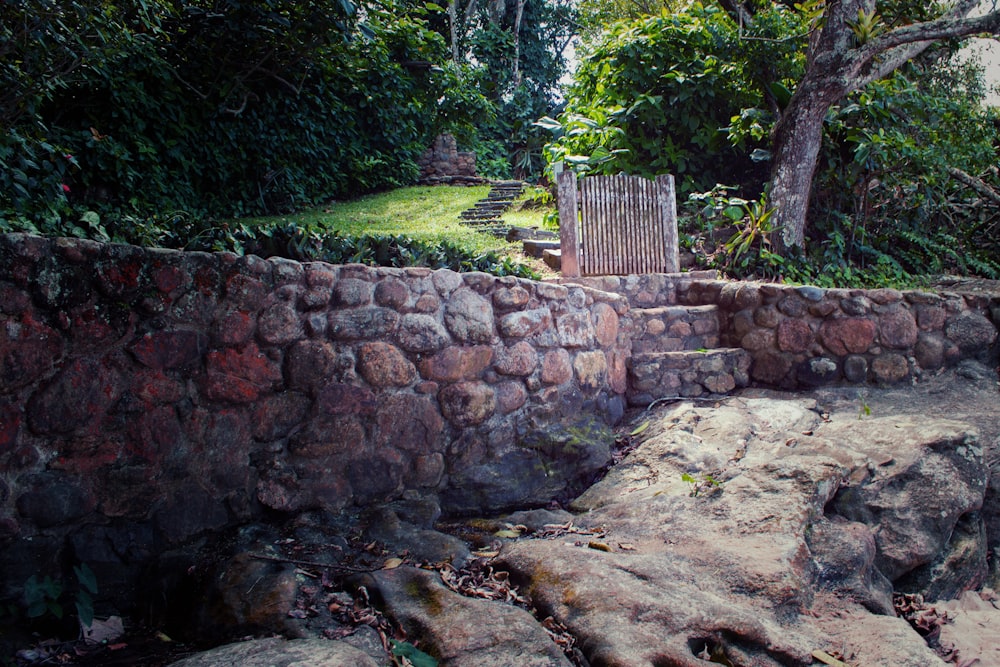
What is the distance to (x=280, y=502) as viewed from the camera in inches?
102

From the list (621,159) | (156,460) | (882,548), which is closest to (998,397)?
(882,548)

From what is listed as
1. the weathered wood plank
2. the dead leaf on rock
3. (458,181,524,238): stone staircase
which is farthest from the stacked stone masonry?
(458,181,524,238): stone staircase

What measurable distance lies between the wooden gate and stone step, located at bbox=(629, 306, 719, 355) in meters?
0.64

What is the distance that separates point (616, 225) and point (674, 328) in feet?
3.44

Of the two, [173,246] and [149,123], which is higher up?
[149,123]

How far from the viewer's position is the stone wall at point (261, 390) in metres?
2.11

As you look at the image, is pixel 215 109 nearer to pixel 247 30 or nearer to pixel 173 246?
pixel 247 30

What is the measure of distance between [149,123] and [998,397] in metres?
8.23

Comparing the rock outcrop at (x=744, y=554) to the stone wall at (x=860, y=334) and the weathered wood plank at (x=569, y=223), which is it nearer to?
the stone wall at (x=860, y=334)

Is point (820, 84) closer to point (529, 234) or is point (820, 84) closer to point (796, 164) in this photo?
point (796, 164)

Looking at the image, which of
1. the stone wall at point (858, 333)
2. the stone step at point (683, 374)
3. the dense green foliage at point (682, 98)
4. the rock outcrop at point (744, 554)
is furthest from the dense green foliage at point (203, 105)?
the stone wall at point (858, 333)

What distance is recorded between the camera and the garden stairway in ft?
13.5

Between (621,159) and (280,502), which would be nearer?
(280,502)

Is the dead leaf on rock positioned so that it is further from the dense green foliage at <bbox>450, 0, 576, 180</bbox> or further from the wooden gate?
the dense green foliage at <bbox>450, 0, 576, 180</bbox>
